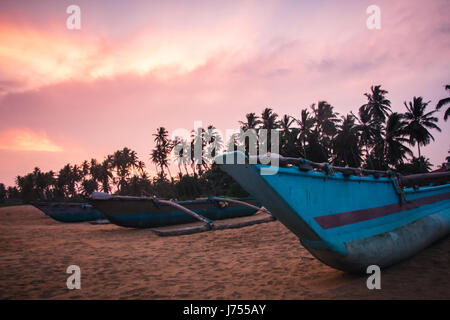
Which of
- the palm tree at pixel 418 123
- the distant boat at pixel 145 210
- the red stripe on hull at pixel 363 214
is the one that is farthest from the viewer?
the palm tree at pixel 418 123

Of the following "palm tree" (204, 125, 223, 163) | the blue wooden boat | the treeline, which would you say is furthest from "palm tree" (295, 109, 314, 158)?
the blue wooden boat

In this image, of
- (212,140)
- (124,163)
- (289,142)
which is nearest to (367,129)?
(289,142)

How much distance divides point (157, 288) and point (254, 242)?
155 inches

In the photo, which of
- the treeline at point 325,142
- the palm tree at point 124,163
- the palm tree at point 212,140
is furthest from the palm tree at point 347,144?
the palm tree at point 124,163

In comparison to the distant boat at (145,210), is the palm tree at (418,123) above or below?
above

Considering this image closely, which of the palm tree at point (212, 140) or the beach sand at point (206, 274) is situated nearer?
the beach sand at point (206, 274)

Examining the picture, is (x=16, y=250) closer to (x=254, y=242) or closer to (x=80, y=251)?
(x=80, y=251)

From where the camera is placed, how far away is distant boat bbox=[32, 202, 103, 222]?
16.9 metres

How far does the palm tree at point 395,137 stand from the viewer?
1131 inches

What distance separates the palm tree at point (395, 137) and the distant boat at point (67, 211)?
1227 inches

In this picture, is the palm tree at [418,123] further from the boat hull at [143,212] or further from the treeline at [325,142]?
the boat hull at [143,212]

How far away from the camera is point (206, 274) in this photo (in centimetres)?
443

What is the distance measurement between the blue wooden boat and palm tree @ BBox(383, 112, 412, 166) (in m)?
28.3

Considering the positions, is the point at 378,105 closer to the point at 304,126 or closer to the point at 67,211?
the point at 304,126
